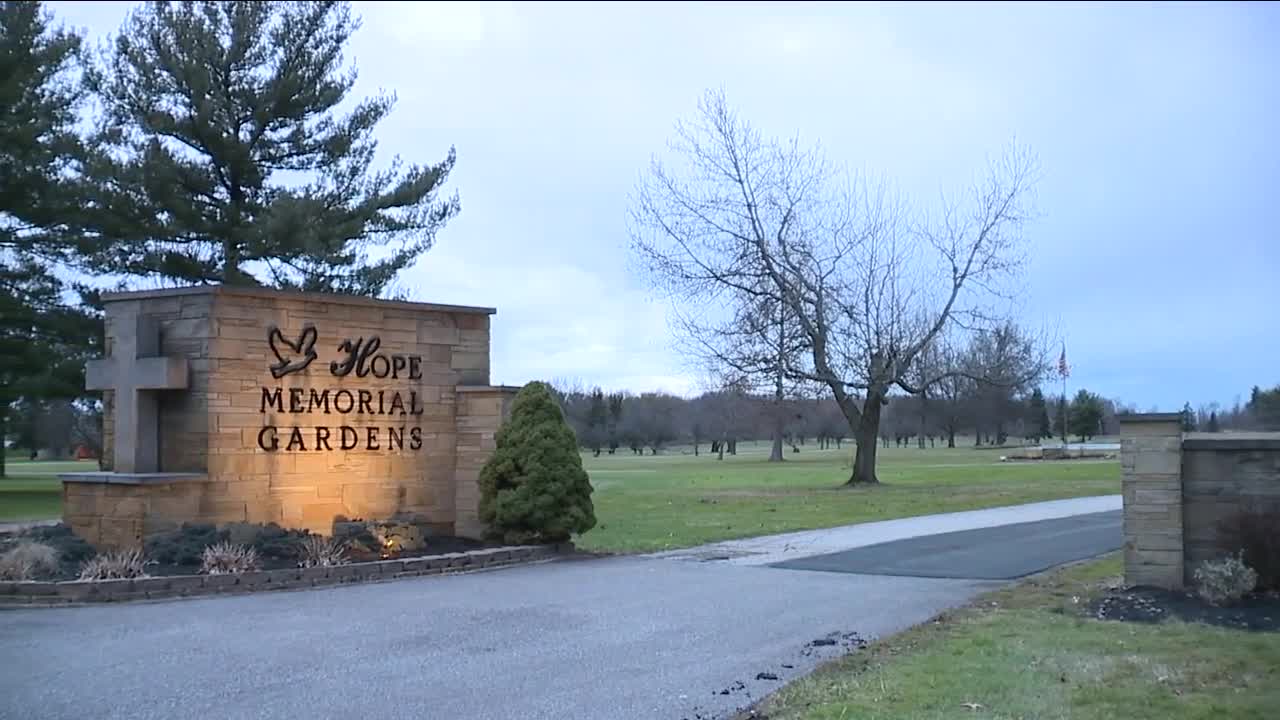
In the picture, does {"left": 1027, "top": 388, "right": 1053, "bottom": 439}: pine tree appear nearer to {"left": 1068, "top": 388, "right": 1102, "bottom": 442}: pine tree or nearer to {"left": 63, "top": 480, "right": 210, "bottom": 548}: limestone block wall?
{"left": 1068, "top": 388, "right": 1102, "bottom": 442}: pine tree

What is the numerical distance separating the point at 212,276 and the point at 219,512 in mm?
16471

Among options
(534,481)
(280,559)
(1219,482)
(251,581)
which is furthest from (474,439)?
(1219,482)

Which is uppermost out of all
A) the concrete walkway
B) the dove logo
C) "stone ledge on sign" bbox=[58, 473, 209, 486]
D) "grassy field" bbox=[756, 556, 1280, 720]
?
the dove logo

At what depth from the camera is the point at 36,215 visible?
3005 centimetres

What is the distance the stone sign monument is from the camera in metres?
→ 14.7

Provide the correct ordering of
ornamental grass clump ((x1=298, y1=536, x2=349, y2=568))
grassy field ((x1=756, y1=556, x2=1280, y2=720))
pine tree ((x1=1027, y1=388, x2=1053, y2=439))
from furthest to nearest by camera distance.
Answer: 1. pine tree ((x1=1027, y1=388, x2=1053, y2=439))
2. ornamental grass clump ((x1=298, y1=536, x2=349, y2=568))
3. grassy field ((x1=756, y1=556, x2=1280, y2=720))

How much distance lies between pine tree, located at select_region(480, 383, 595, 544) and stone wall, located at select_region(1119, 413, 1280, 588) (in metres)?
7.34

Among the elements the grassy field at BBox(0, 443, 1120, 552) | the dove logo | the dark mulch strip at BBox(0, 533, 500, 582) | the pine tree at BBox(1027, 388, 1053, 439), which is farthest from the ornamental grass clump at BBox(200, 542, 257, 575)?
the pine tree at BBox(1027, 388, 1053, 439)

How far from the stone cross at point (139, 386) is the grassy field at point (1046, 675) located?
977 cm

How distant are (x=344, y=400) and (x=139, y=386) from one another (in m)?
2.64

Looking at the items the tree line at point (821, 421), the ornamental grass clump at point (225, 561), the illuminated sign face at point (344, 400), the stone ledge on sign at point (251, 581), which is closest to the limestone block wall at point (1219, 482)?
the stone ledge on sign at point (251, 581)

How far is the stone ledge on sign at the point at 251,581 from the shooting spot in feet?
38.1

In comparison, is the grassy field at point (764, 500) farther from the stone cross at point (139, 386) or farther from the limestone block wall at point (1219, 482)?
the limestone block wall at point (1219, 482)

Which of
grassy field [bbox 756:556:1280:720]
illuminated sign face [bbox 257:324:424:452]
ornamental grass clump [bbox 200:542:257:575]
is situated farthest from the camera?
illuminated sign face [bbox 257:324:424:452]
